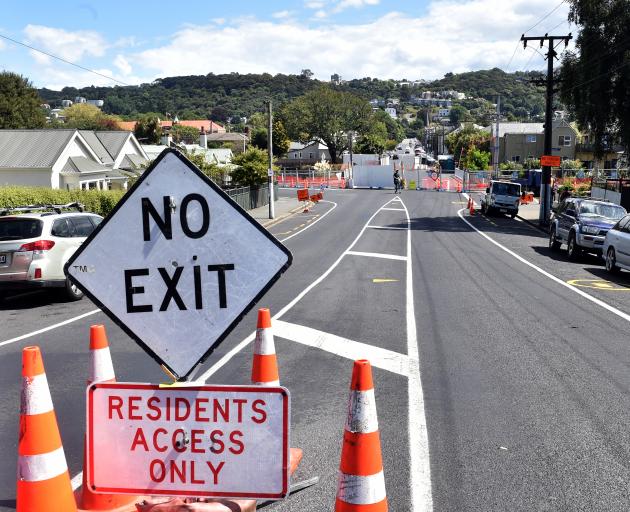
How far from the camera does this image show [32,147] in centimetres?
4025

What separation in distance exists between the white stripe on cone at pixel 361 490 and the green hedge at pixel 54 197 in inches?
835

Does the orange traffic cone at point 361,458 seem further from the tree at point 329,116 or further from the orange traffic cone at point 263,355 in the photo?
the tree at point 329,116

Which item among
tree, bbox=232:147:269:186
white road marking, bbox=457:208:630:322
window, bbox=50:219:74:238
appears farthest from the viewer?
tree, bbox=232:147:269:186

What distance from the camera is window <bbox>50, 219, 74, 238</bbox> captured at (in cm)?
1342

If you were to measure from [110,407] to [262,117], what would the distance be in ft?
583

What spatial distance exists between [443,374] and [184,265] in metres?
5.04

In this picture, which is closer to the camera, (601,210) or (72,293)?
(72,293)

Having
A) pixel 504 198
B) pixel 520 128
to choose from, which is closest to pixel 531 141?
pixel 520 128

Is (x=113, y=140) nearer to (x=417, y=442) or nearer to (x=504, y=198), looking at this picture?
(x=504, y=198)

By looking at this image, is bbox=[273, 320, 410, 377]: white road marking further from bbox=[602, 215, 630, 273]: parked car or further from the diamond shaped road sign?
bbox=[602, 215, 630, 273]: parked car

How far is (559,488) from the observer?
16.2 ft

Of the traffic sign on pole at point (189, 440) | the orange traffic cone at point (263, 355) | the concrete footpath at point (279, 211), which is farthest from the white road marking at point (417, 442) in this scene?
the concrete footpath at point (279, 211)

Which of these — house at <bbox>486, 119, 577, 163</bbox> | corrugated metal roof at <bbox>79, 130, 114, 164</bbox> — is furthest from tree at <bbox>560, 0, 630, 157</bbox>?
house at <bbox>486, 119, 577, 163</bbox>

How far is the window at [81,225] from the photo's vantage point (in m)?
14.0
